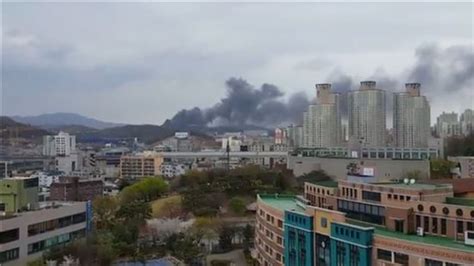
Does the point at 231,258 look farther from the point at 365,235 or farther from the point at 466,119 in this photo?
the point at 466,119

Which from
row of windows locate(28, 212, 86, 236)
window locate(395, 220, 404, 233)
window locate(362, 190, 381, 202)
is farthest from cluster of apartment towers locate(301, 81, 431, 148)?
window locate(395, 220, 404, 233)

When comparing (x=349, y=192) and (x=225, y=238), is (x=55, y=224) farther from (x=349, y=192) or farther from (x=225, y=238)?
(x=349, y=192)

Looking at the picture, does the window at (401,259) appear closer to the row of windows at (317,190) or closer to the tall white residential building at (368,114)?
the row of windows at (317,190)

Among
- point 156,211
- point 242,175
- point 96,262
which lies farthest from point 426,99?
point 96,262

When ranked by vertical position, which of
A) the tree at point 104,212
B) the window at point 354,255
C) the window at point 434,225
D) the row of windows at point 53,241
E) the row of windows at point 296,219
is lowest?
the row of windows at point 53,241

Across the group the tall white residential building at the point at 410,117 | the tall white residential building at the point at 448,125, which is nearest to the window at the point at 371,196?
the tall white residential building at the point at 410,117

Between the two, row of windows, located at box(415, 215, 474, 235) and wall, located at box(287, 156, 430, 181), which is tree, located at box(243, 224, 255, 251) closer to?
wall, located at box(287, 156, 430, 181)

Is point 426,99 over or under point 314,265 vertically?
over
